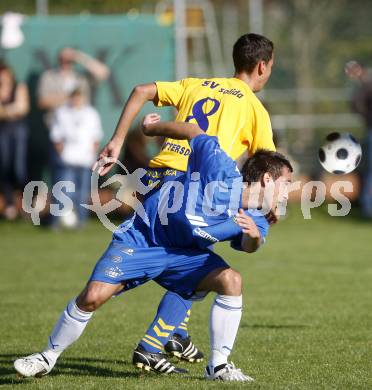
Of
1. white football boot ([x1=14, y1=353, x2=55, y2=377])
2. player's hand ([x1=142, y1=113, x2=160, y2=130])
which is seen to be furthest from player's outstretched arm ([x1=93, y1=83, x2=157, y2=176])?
white football boot ([x1=14, y1=353, x2=55, y2=377])

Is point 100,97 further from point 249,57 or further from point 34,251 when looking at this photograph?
point 249,57

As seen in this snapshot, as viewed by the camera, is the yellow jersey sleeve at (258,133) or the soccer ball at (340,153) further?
the soccer ball at (340,153)

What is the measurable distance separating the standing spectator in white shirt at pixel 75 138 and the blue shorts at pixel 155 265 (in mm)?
10042

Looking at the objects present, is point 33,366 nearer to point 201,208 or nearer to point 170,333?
point 170,333

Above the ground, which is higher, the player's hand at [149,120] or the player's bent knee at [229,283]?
the player's hand at [149,120]

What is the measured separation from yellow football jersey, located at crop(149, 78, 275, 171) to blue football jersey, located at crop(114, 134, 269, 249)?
356mm

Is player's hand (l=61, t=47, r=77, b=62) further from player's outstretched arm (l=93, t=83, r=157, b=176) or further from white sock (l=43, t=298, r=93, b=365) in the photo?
white sock (l=43, t=298, r=93, b=365)

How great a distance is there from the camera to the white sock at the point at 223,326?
231 inches

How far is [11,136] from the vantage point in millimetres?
16531

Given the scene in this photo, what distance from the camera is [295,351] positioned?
6949 mm

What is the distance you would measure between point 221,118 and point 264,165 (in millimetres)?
478

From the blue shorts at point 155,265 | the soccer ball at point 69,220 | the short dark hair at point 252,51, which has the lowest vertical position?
the soccer ball at point 69,220

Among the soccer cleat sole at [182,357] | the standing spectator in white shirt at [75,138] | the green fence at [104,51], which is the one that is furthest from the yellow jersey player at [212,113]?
the green fence at [104,51]

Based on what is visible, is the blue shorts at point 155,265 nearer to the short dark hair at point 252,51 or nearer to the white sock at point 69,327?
the white sock at point 69,327
